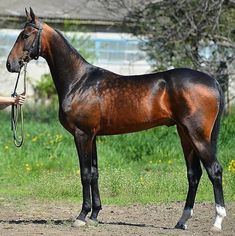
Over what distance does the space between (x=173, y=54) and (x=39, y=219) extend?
11.2m

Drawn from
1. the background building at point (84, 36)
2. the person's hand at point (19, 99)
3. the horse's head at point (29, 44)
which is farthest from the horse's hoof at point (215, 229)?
the background building at point (84, 36)

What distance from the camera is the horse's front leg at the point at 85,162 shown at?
915cm

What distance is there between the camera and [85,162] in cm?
920

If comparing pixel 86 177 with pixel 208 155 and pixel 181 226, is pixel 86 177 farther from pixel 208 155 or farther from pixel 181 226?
pixel 208 155

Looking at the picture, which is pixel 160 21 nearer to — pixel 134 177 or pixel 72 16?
pixel 134 177

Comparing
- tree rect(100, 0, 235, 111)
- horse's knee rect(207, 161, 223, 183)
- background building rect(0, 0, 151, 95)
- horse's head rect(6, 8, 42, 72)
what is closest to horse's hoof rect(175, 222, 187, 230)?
horse's knee rect(207, 161, 223, 183)

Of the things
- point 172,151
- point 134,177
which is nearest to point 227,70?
point 172,151

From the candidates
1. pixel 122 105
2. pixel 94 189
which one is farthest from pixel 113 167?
pixel 122 105

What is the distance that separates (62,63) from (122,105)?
89 cm

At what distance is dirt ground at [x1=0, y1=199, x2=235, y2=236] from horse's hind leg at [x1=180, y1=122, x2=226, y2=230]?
0.24m

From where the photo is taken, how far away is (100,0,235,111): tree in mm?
18281

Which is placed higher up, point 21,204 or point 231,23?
point 231,23

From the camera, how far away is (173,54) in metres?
20.5

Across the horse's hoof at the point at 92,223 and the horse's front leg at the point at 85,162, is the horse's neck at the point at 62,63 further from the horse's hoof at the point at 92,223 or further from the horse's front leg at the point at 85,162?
the horse's hoof at the point at 92,223
